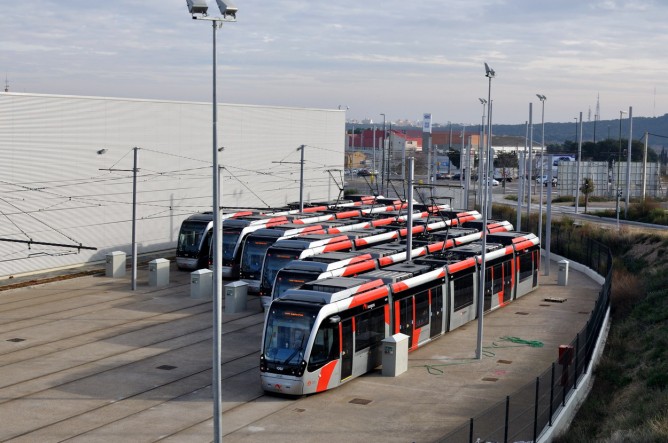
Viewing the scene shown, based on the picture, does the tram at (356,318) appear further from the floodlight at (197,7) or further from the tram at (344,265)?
the floodlight at (197,7)

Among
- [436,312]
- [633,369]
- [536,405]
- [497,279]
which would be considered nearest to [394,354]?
[436,312]

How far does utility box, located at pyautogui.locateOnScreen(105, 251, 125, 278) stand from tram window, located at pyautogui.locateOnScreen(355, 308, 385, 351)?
18.3m

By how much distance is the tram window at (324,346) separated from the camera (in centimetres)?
2050

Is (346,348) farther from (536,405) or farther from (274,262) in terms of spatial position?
(274,262)

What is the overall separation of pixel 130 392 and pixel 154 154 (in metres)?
27.8

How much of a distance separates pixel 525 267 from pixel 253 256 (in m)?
10.6

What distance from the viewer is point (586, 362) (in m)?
23.1

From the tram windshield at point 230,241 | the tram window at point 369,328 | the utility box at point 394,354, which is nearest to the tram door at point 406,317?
the tram window at point 369,328

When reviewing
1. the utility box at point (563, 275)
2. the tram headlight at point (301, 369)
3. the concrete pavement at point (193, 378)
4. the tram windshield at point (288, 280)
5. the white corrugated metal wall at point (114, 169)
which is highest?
the white corrugated metal wall at point (114, 169)

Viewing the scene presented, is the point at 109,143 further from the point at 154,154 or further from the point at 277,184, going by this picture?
the point at 277,184

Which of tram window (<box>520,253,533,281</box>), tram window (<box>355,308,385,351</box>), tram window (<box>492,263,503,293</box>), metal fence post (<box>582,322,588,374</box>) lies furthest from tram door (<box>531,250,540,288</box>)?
tram window (<box>355,308,385,351</box>)

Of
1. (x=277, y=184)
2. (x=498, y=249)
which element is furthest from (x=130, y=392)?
(x=277, y=184)

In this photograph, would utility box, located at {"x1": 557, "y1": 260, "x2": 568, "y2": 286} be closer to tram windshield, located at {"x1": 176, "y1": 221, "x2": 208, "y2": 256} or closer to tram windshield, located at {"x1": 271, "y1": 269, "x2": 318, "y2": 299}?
tram windshield, located at {"x1": 176, "y1": 221, "x2": 208, "y2": 256}

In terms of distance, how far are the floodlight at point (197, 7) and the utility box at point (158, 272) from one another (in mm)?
23662
